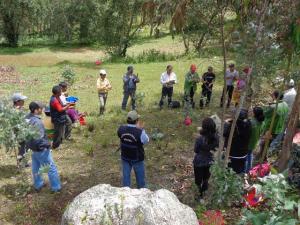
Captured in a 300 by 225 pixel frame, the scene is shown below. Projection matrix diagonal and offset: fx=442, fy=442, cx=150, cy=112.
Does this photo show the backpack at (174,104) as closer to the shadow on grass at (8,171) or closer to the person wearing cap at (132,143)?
the shadow on grass at (8,171)

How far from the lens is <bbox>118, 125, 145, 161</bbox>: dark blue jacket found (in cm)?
772

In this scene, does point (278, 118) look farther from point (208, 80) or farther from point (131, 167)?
point (208, 80)

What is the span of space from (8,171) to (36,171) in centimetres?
170

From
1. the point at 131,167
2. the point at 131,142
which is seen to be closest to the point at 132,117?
the point at 131,142

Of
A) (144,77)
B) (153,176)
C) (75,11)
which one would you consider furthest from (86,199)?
(75,11)

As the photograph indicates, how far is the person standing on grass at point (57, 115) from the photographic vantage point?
1027 cm

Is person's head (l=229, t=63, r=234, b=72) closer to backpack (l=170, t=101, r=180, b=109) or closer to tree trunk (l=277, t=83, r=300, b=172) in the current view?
backpack (l=170, t=101, r=180, b=109)

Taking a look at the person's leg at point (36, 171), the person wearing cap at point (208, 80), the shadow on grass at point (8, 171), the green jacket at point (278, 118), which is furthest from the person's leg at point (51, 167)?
the person wearing cap at point (208, 80)

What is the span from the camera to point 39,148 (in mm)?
8188

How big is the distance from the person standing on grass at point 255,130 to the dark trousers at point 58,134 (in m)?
4.70

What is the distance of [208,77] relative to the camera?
14016mm

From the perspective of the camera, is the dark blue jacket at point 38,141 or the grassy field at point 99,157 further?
the grassy field at point 99,157

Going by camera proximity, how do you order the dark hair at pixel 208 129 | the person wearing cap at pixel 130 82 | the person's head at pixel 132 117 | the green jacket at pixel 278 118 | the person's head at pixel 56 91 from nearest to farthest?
the dark hair at pixel 208 129
the person's head at pixel 132 117
the green jacket at pixel 278 118
the person's head at pixel 56 91
the person wearing cap at pixel 130 82

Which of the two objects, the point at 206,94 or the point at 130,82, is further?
the point at 206,94
